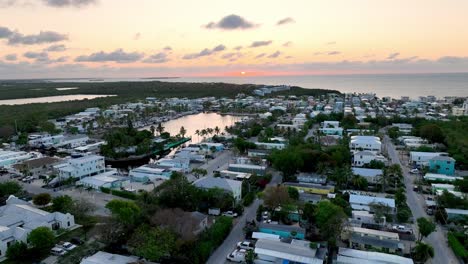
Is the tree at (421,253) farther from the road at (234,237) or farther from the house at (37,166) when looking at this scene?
the house at (37,166)

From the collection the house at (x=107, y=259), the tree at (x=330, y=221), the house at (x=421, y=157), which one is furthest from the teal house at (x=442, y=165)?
the house at (x=107, y=259)

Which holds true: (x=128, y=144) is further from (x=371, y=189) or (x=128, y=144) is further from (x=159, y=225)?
(x=371, y=189)

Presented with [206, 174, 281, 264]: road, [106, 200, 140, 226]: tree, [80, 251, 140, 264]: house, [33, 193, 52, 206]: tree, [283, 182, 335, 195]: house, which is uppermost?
[106, 200, 140, 226]: tree

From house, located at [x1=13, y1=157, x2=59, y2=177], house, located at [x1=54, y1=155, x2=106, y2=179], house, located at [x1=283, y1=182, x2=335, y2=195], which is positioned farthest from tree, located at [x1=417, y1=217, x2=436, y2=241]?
house, located at [x1=13, y1=157, x2=59, y2=177]

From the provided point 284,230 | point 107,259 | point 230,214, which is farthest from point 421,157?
point 107,259

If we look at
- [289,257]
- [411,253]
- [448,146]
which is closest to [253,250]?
[289,257]

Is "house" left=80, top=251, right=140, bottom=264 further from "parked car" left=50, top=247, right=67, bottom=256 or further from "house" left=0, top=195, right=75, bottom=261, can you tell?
"house" left=0, top=195, right=75, bottom=261

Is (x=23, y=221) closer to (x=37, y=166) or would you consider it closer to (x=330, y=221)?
(x=37, y=166)
